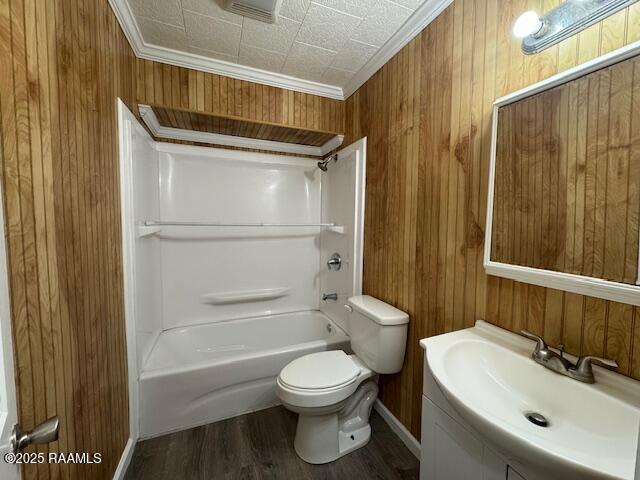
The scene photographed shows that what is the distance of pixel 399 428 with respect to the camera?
1.66 meters

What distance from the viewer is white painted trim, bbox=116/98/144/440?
4.76 feet

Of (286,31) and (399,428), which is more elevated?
(286,31)

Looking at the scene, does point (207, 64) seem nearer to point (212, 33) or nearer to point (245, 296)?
point (212, 33)

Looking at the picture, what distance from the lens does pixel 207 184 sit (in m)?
2.39

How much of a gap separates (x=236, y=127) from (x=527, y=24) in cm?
189

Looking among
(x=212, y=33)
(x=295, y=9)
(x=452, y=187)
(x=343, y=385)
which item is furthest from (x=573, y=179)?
(x=212, y=33)

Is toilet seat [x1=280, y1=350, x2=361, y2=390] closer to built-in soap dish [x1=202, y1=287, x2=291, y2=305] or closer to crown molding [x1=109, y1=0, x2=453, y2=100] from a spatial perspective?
built-in soap dish [x1=202, y1=287, x2=291, y2=305]

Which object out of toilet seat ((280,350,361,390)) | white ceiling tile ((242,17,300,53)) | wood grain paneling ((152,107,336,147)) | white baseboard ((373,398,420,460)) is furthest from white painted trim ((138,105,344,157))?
white baseboard ((373,398,420,460))

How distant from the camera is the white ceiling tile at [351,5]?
4.35 feet

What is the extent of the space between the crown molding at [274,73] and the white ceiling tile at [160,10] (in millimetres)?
50

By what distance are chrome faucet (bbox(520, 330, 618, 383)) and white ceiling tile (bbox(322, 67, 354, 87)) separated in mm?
1984

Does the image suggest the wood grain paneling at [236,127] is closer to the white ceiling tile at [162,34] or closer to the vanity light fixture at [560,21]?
the white ceiling tile at [162,34]

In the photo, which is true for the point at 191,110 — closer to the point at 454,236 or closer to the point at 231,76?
the point at 231,76

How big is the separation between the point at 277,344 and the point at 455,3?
2.74m
